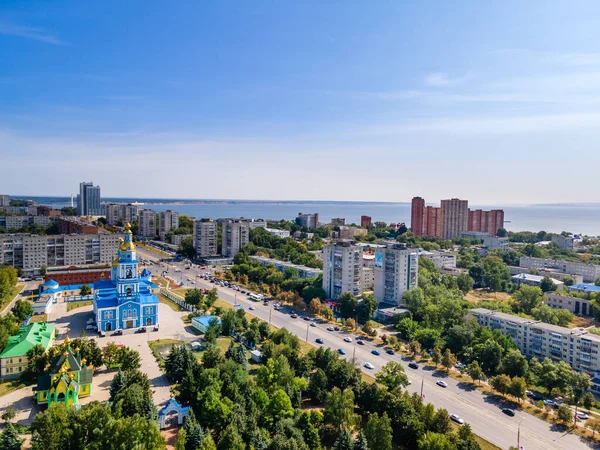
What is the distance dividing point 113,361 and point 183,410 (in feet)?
18.7

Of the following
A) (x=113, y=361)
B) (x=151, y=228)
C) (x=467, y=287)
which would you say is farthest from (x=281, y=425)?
(x=151, y=228)

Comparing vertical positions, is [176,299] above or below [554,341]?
below

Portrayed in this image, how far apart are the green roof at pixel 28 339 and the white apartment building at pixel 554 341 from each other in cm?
2371

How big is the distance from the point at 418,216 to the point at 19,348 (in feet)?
215

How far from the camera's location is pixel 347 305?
93.8 feet

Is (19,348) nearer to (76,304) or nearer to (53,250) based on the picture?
(76,304)

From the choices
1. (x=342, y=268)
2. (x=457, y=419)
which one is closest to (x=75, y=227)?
(x=342, y=268)

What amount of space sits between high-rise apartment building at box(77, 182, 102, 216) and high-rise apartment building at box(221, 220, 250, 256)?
185ft

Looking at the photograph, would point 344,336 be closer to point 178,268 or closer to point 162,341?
point 162,341

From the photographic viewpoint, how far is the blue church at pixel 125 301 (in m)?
24.1

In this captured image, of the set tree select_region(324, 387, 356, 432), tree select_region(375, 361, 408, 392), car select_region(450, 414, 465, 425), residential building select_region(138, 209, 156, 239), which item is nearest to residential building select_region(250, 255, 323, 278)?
tree select_region(375, 361, 408, 392)

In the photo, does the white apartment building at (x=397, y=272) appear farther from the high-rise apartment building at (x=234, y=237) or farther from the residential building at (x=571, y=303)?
the high-rise apartment building at (x=234, y=237)

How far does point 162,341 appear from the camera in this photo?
23.0m

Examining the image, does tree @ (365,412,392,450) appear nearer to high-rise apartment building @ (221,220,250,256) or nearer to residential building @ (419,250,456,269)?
residential building @ (419,250,456,269)
